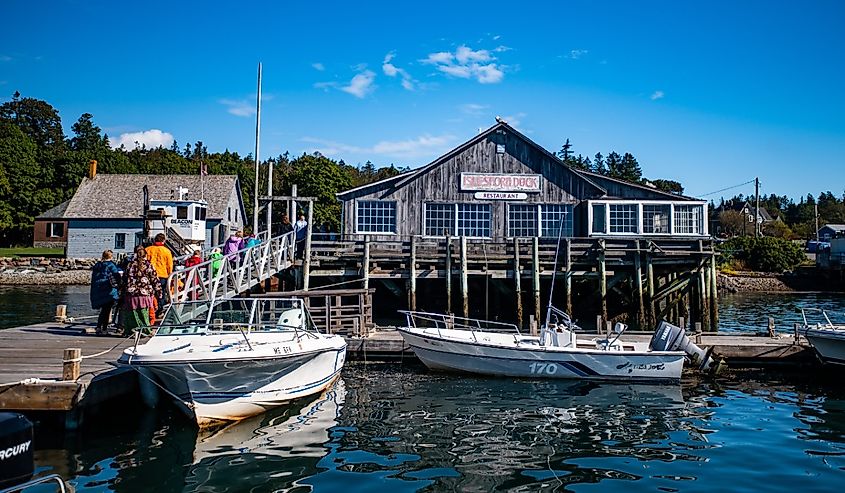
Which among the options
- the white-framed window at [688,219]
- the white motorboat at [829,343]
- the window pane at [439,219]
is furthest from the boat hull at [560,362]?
the white-framed window at [688,219]

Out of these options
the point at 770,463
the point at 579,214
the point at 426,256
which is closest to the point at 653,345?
the point at 770,463

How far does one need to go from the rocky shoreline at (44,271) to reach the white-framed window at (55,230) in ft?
45.1

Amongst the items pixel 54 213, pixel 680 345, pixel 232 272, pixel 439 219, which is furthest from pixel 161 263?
pixel 54 213

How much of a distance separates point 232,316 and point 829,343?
42.8ft

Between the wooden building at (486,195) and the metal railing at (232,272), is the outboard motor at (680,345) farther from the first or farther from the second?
the wooden building at (486,195)

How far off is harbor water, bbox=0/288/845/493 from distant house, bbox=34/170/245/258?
40.6 m

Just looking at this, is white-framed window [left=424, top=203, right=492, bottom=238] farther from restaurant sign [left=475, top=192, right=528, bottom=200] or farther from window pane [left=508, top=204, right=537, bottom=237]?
window pane [left=508, top=204, right=537, bottom=237]

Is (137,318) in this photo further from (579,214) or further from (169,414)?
(579,214)

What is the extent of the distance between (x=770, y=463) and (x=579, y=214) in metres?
19.3

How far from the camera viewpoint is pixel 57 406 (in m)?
9.62

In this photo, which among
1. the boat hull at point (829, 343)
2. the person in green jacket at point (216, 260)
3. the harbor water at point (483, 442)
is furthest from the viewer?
the person in green jacket at point (216, 260)

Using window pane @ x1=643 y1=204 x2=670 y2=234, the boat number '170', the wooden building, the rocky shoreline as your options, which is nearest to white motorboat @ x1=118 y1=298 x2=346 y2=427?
the boat number '170'

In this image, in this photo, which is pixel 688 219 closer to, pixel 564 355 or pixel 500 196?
pixel 500 196

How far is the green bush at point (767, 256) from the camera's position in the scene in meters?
55.7
